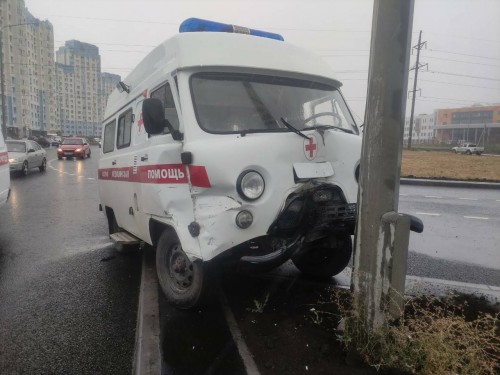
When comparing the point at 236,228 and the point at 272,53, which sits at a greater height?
the point at 272,53

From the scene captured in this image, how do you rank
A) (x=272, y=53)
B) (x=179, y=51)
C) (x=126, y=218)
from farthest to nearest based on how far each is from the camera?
(x=126, y=218)
(x=272, y=53)
(x=179, y=51)

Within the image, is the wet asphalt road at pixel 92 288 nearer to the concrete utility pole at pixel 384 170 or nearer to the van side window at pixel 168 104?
A: the concrete utility pole at pixel 384 170

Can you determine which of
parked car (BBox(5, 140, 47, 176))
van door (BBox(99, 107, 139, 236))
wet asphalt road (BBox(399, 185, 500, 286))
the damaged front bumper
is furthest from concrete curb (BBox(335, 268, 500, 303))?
parked car (BBox(5, 140, 47, 176))

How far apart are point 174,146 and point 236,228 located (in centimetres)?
101

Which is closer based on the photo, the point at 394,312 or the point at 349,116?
the point at 394,312

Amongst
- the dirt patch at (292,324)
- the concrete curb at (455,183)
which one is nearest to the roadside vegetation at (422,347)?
the dirt patch at (292,324)

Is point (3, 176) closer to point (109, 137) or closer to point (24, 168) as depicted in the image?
point (109, 137)

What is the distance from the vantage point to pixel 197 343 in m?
3.20

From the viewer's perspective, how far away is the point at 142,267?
5266 millimetres

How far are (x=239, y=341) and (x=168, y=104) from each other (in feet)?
7.47

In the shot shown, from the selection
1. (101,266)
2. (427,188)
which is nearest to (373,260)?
(101,266)

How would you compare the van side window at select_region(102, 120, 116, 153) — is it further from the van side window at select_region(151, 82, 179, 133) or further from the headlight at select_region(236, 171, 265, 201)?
the headlight at select_region(236, 171, 265, 201)

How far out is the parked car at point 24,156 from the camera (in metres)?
16.6

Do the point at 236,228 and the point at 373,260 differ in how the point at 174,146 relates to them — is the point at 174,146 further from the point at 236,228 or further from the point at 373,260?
the point at 373,260
